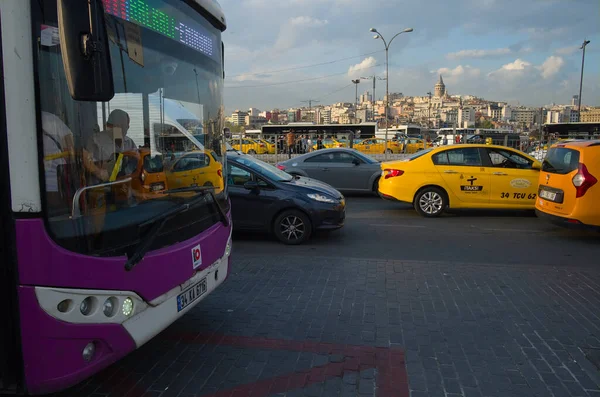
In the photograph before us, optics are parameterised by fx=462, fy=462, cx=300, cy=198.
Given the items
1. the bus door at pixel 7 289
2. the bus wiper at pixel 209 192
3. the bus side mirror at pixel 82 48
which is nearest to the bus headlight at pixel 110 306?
the bus door at pixel 7 289

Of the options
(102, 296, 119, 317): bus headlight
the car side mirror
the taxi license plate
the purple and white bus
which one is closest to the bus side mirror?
the purple and white bus

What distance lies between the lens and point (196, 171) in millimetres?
3738

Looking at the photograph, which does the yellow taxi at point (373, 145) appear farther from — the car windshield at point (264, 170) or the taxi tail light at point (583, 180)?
the taxi tail light at point (583, 180)

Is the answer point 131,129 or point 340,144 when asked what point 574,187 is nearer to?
point 131,129

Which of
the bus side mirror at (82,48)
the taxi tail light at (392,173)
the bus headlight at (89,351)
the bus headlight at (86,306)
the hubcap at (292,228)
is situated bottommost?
the hubcap at (292,228)

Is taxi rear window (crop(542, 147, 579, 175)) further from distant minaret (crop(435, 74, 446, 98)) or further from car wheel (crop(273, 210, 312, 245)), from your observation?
distant minaret (crop(435, 74, 446, 98))

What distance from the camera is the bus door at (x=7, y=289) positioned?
2.41 metres

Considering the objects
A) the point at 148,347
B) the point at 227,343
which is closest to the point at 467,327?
the point at 227,343

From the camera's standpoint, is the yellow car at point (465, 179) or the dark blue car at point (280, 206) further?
the yellow car at point (465, 179)

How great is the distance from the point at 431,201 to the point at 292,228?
403cm

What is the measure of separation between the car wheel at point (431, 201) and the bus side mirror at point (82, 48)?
8.88 m

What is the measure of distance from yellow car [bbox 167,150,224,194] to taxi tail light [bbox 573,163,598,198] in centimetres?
618

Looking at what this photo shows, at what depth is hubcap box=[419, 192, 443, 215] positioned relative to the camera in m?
10.4

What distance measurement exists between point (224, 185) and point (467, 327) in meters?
2.69
